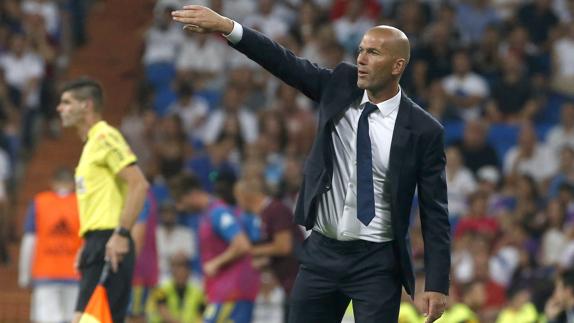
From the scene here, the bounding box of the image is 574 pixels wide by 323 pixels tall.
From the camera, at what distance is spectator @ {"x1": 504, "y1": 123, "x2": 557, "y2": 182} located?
1556 cm

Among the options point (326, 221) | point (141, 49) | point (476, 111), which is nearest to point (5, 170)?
point (141, 49)

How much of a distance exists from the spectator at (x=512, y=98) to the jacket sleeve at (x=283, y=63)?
10.3m

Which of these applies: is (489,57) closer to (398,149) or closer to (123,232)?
(123,232)

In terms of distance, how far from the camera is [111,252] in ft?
25.7

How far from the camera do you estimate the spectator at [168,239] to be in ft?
45.9

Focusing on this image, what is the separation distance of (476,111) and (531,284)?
13.3 feet

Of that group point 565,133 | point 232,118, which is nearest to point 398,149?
point 565,133

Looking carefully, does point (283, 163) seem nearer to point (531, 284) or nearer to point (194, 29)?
→ point (531, 284)

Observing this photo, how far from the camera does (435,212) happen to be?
6547 mm

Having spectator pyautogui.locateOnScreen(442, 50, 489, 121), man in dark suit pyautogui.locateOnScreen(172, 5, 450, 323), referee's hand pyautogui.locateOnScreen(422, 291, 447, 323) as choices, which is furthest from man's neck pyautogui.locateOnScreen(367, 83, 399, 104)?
spectator pyautogui.locateOnScreen(442, 50, 489, 121)

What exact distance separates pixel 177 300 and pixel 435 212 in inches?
259

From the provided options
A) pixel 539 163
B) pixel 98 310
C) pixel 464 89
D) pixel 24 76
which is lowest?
pixel 98 310

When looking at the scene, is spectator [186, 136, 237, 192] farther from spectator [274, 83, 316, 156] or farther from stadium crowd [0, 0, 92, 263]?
stadium crowd [0, 0, 92, 263]

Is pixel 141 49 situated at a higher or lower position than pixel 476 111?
higher
